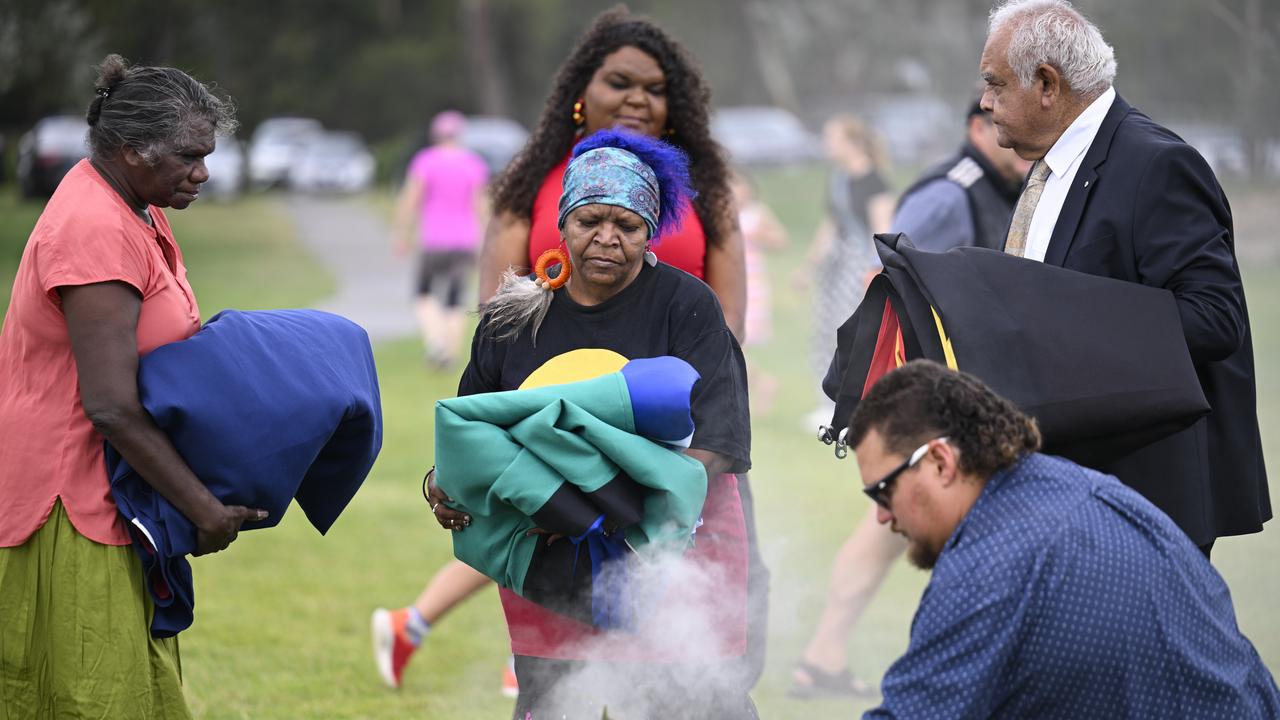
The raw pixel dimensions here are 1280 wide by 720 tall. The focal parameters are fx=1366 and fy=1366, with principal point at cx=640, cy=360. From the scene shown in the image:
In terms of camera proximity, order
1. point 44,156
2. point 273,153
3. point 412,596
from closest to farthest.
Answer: point 412,596, point 44,156, point 273,153

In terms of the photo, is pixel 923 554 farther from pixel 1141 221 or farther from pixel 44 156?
pixel 44 156

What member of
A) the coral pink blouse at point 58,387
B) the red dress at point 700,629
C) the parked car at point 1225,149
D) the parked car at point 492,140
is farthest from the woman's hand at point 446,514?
the parked car at point 492,140

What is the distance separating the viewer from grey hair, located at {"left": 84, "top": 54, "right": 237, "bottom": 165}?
128 inches

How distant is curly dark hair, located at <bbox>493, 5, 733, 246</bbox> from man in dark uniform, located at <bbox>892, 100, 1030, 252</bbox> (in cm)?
108

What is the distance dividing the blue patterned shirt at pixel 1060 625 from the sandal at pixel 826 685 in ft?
9.36

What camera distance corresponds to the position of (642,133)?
4.34 m

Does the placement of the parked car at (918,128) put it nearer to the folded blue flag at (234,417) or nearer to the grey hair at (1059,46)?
the grey hair at (1059,46)

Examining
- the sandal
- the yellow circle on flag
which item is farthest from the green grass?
the yellow circle on flag

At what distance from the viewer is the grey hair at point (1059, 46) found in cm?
338

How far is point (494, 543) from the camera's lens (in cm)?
338

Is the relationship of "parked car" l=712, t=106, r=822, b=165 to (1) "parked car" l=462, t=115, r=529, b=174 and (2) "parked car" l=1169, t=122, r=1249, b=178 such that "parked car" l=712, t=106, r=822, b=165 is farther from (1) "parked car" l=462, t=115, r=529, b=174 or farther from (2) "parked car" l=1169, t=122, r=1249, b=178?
(2) "parked car" l=1169, t=122, r=1249, b=178

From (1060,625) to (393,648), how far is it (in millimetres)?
3421

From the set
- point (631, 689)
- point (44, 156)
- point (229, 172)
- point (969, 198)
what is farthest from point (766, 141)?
point (631, 689)

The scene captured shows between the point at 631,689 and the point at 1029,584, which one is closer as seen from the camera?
the point at 1029,584
